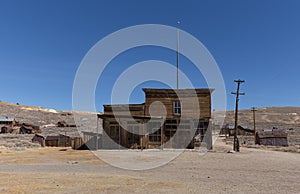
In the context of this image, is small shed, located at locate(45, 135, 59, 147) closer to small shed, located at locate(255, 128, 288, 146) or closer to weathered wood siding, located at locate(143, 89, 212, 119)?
weathered wood siding, located at locate(143, 89, 212, 119)

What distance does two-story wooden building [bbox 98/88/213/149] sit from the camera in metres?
30.9

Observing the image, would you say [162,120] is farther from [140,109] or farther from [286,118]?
[286,118]

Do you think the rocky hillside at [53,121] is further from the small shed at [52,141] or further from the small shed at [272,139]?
the small shed at [272,139]

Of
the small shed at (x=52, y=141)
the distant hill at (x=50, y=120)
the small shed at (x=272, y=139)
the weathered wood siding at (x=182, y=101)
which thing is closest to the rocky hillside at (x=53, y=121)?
the distant hill at (x=50, y=120)

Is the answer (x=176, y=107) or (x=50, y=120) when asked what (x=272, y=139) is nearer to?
(x=176, y=107)

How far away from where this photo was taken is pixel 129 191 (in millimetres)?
8969

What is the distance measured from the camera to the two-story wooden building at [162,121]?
30.9 meters

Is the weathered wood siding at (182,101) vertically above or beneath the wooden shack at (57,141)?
above

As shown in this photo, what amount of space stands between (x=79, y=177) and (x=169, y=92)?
71.0 feet

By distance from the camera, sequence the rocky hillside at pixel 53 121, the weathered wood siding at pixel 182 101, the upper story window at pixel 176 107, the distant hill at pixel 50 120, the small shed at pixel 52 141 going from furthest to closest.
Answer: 1. the distant hill at pixel 50 120
2. the rocky hillside at pixel 53 121
3. the small shed at pixel 52 141
4. the upper story window at pixel 176 107
5. the weathered wood siding at pixel 182 101

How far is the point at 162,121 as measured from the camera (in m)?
31.2

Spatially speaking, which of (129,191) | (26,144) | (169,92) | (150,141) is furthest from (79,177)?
(26,144)

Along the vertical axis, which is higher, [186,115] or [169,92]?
[169,92]

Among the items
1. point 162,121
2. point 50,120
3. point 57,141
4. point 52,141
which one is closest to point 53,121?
point 50,120
